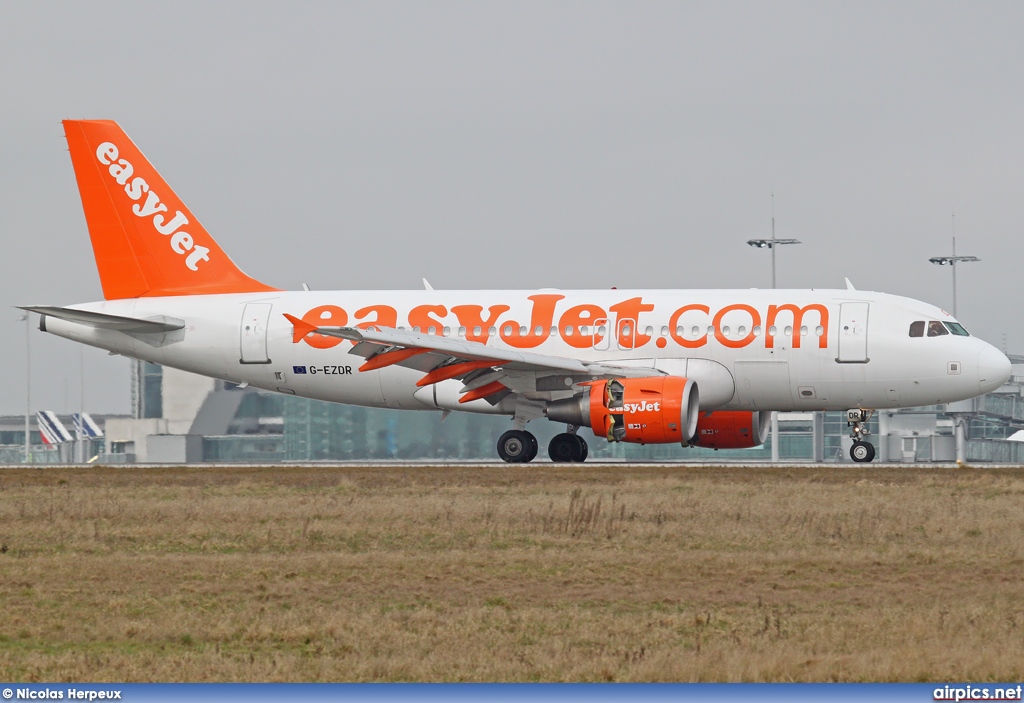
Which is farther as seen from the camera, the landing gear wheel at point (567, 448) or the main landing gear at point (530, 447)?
the landing gear wheel at point (567, 448)

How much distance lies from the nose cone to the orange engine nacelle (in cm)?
486

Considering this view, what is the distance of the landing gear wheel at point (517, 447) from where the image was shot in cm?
3075

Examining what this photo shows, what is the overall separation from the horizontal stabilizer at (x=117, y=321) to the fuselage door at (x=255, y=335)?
1.61 m

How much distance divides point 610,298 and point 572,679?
21.7 meters

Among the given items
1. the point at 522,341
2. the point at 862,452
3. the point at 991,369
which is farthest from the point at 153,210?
the point at 991,369

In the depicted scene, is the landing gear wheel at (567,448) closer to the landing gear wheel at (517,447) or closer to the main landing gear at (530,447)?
the main landing gear at (530,447)

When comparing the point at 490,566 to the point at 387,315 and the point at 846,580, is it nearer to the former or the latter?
the point at 846,580

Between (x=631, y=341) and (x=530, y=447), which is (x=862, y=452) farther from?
(x=530, y=447)

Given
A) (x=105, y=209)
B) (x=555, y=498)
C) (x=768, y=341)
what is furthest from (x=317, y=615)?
(x=105, y=209)

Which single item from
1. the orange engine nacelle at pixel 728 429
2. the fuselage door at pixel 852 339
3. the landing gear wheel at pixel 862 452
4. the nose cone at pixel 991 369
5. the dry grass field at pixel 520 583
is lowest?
the dry grass field at pixel 520 583

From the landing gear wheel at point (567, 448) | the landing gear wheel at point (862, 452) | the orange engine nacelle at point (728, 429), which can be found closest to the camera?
the landing gear wheel at point (862, 452)

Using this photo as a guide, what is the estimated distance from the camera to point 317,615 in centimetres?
1155

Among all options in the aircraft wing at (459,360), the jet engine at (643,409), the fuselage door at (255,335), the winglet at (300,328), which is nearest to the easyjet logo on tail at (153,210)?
the fuselage door at (255,335)

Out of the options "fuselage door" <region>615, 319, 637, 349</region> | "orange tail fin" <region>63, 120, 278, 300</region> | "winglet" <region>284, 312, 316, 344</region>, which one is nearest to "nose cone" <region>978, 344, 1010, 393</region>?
"fuselage door" <region>615, 319, 637, 349</region>
